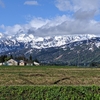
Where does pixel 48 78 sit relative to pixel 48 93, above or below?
above

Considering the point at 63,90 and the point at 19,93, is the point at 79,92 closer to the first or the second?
the point at 63,90

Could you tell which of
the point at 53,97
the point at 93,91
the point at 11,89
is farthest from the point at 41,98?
the point at 93,91

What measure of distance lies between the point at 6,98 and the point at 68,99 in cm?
536

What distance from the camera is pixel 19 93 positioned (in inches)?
1033

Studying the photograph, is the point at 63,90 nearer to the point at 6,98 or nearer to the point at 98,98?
the point at 98,98

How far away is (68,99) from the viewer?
25875 mm

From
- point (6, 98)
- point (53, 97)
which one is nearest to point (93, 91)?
point (53, 97)

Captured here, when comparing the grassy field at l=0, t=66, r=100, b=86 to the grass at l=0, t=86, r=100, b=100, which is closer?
the grass at l=0, t=86, r=100, b=100

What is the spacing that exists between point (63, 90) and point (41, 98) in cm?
224

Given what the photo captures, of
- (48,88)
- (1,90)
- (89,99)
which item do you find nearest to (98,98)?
(89,99)

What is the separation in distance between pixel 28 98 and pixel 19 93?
948mm

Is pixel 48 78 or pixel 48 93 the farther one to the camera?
pixel 48 78

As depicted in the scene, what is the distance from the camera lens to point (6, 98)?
2586 centimetres

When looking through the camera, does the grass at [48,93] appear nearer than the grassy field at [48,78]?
Yes
